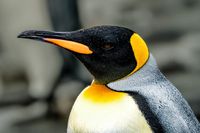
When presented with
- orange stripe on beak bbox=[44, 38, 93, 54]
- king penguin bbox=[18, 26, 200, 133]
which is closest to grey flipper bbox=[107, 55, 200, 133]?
king penguin bbox=[18, 26, 200, 133]

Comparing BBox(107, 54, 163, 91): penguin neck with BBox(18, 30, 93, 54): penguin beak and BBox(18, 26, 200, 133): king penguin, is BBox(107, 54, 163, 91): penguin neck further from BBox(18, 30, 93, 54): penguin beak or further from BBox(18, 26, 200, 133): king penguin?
BBox(18, 30, 93, 54): penguin beak

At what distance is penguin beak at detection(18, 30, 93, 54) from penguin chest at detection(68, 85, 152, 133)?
0.11 metres

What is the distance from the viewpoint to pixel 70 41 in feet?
6.07

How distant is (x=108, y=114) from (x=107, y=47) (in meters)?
0.16

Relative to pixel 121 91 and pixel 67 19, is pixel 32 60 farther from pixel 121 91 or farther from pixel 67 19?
pixel 121 91

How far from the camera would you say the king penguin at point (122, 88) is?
1831mm

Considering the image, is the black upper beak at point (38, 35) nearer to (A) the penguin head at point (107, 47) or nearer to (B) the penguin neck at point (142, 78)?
(A) the penguin head at point (107, 47)

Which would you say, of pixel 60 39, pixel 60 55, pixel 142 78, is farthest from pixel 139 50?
pixel 60 55

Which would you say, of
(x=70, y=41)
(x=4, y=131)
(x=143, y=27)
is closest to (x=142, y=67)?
(x=70, y=41)

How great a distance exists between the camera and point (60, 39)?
1840 millimetres

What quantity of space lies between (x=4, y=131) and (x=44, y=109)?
0.41 m

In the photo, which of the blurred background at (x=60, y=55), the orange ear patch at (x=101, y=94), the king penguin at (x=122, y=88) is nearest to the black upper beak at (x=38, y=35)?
the king penguin at (x=122, y=88)

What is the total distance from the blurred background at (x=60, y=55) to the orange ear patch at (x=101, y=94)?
2.64 m

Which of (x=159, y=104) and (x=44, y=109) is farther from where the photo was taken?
(x=44, y=109)
